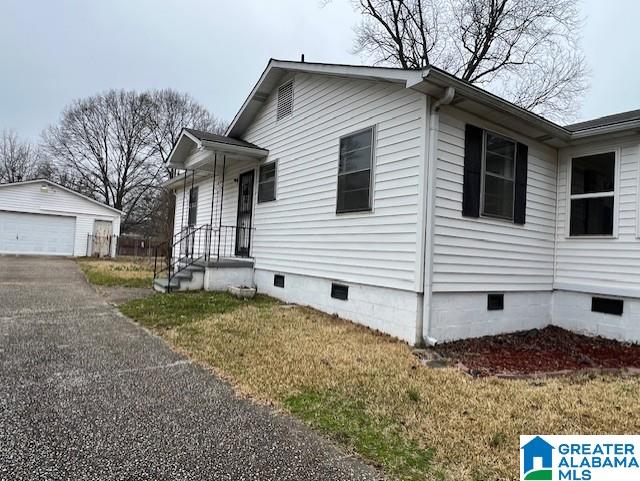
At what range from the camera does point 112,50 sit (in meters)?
23.0

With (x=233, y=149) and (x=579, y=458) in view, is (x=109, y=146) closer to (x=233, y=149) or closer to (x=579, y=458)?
(x=233, y=149)

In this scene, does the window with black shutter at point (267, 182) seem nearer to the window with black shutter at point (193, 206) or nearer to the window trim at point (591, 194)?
the window with black shutter at point (193, 206)

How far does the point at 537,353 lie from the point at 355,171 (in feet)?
13.0

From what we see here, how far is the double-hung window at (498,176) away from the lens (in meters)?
6.30

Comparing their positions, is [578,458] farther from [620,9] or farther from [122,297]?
[620,9]

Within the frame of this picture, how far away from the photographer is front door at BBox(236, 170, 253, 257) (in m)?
10.4

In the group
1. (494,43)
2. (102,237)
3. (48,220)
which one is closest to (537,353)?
(494,43)

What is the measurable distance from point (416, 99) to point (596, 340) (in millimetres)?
4922

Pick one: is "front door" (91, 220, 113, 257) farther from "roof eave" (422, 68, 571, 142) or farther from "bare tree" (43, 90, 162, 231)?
"roof eave" (422, 68, 571, 142)

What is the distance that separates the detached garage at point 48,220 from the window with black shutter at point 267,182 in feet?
55.9

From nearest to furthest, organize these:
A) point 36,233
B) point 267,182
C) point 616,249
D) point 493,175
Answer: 1. point 493,175
2. point 616,249
3. point 267,182
4. point 36,233

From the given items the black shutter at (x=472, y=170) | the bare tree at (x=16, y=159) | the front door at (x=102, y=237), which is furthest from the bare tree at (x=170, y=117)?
the black shutter at (x=472, y=170)

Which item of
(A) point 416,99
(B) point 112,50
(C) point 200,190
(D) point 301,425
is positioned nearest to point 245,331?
(D) point 301,425

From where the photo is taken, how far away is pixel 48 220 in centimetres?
2156
